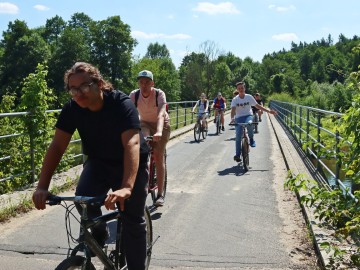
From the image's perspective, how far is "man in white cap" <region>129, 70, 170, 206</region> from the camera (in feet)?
20.4

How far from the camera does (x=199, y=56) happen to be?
241 ft

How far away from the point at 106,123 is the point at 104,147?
0.21 m

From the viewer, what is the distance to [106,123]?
123 inches

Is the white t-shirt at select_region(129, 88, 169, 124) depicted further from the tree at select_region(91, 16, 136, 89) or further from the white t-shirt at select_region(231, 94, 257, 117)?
the tree at select_region(91, 16, 136, 89)

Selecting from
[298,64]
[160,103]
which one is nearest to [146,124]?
[160,103]

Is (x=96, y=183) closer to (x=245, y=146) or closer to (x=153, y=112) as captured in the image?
(x=153, y=112)

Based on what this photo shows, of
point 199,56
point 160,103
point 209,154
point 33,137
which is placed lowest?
point 209,154

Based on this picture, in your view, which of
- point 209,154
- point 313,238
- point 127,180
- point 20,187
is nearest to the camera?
point 127,180

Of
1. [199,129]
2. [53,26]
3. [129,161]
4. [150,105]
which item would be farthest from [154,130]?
[53,26]

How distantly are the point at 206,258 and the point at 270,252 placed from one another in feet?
2.30

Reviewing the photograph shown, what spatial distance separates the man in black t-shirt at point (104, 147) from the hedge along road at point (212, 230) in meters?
1.30

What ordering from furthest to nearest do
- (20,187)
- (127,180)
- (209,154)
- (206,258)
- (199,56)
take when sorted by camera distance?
(199,56)
(209,154)
(20,187)
(206,258)
(127,180)

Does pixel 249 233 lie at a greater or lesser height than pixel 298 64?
lesser

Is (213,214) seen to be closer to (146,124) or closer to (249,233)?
(249,233)
